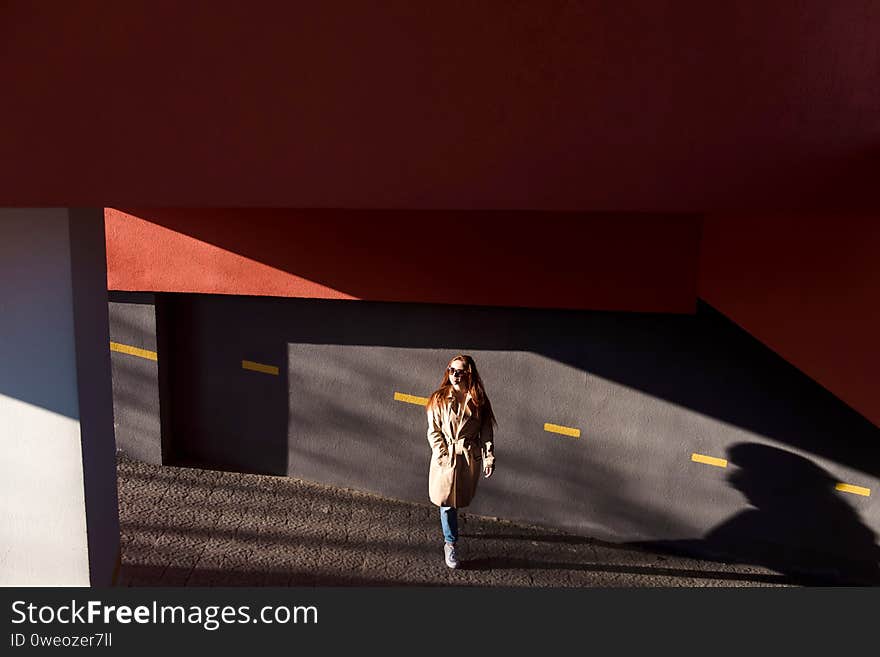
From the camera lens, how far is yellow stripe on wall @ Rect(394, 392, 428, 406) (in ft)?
21.7

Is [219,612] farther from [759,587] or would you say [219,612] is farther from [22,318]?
[759,587]

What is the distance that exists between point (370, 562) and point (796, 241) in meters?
4.11

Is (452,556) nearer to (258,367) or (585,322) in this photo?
(585,322)

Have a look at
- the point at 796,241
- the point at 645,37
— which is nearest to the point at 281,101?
the point at 645,37

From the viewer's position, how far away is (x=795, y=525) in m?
5.84

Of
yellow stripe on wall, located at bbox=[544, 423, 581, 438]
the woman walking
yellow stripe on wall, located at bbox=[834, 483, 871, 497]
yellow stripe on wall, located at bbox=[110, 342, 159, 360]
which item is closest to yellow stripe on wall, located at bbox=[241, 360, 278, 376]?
yellow stripe on wall, located at bbox=[110, 342, 159, 360]

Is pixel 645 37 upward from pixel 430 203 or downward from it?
upward

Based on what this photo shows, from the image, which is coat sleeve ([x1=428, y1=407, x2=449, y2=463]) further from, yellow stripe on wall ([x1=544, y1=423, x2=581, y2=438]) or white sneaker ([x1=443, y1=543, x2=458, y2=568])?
yellow stripe on wall ([x1=544, y1=423, x2=581, y2=438])

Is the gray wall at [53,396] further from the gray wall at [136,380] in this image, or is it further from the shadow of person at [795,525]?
the shadow of person at [795,525]

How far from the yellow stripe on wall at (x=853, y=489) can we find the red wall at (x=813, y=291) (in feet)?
6.85

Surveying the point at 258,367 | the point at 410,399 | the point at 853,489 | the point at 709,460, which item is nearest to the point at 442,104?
the point at 410,399

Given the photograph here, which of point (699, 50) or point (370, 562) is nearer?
point (699, 50)

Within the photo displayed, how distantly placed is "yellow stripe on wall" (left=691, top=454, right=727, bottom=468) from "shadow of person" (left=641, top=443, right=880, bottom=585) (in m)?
0.08

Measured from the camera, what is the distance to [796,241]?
3826 millimetres
